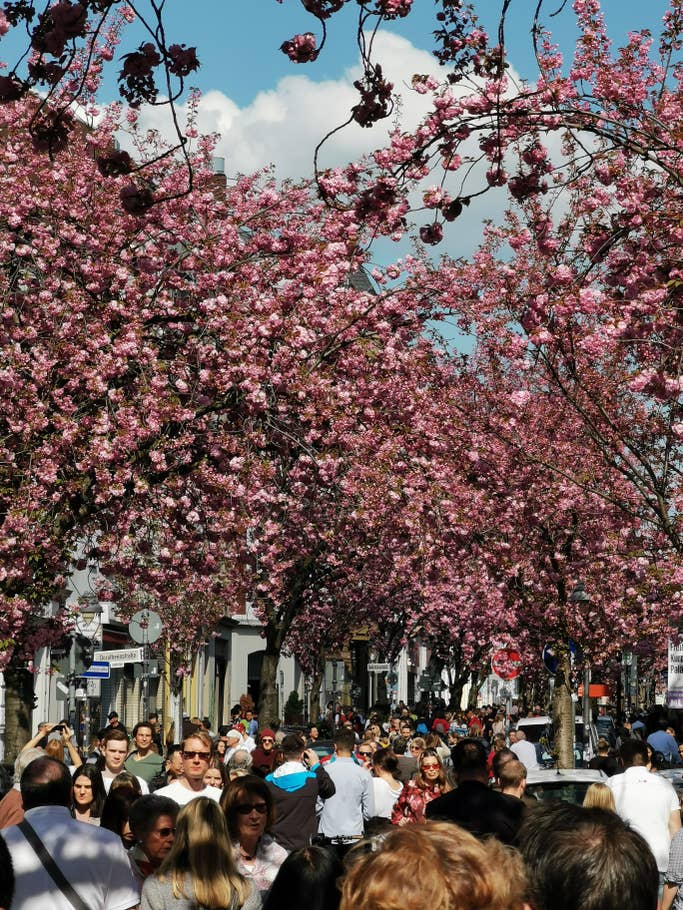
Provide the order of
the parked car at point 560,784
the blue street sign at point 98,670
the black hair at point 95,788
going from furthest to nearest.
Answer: the blue street sign at point 98,670 < the parked car at point 560,784 < the black hair at point 95,788

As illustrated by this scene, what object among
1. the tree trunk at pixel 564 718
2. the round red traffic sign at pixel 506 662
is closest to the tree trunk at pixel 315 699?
the round red traffic sign at pixel 506 662

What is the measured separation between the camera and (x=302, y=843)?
13359 mm

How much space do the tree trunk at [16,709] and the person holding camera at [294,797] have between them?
266 inches

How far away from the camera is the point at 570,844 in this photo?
3.99 metres

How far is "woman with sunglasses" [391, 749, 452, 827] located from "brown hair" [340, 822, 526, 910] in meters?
9.62

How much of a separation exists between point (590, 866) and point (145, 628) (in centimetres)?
2158

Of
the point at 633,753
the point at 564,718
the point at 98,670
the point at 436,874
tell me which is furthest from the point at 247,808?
the point at 564,718

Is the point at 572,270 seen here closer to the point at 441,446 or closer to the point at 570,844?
the point at 441,446

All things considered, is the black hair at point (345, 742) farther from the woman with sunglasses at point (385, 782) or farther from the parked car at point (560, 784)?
the parked car at point (560, 784)

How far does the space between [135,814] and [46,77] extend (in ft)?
11.8

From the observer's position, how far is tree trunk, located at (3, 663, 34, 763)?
20.1m

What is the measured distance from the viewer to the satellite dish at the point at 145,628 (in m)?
25.0

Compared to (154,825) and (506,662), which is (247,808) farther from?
(506,662)

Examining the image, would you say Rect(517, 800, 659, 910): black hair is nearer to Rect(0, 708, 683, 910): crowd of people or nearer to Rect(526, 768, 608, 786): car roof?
Rect(0, 708, 683, 910): crowd of people
